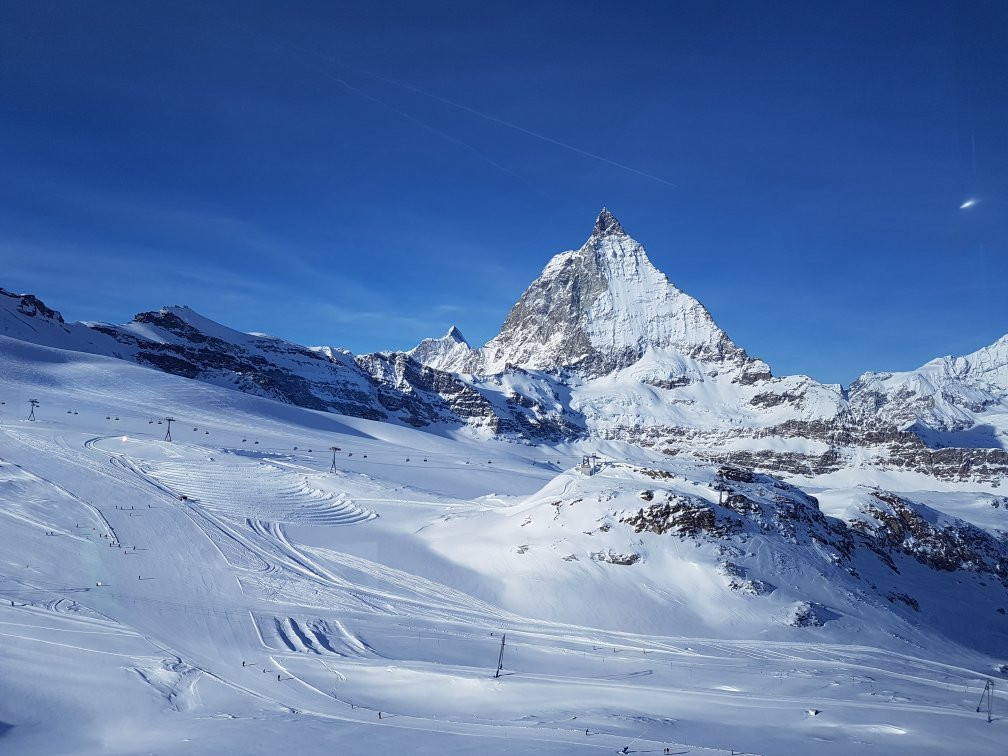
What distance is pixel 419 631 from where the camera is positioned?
67.9ft

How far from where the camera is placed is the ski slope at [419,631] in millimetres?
12812

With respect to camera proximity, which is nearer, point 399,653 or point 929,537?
point 399,653

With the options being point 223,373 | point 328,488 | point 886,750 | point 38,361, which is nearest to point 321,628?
point 886,750

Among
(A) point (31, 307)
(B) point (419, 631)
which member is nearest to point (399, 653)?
(B) point (419, 631)

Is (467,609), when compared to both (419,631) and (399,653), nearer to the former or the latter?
(419,631)

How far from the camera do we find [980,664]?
26.6 meters

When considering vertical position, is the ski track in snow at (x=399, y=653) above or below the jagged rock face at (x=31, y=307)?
below

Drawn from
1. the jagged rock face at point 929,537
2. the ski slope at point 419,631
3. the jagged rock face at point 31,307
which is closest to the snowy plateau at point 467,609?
the ski slope at point 419,631

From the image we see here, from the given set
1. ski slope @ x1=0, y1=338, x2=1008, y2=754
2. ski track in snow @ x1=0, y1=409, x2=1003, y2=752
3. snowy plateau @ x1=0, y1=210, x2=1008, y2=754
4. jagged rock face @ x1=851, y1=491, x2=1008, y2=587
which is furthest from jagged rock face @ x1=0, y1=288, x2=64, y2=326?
jagged rock face @ x1=851, y1=491, x2=1008, y2=587

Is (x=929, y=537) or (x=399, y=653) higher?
(x=929, y=537)

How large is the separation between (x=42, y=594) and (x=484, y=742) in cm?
1578

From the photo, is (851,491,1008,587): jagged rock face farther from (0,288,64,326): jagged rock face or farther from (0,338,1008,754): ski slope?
(0,288,64,326): jagged rock face

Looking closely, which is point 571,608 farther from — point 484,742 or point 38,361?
point 38,361

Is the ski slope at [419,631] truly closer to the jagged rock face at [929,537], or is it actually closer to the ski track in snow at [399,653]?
the ski track in snow at [399,653]
